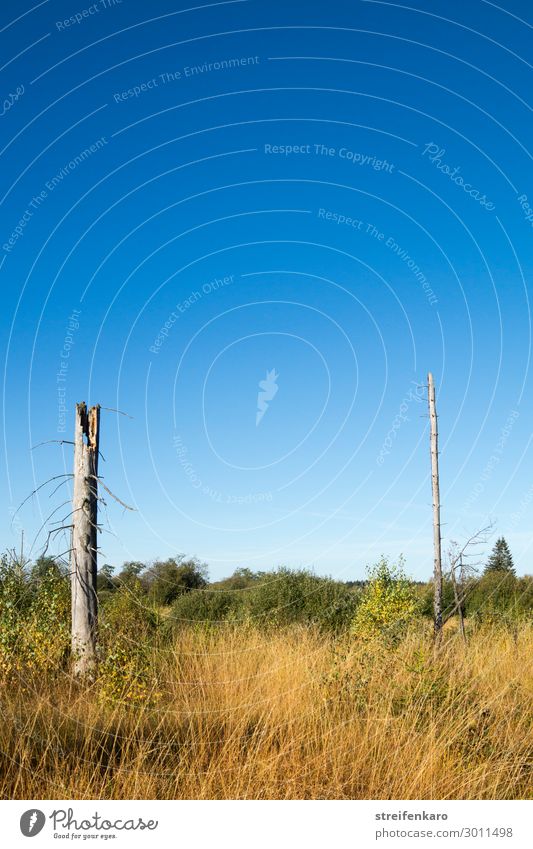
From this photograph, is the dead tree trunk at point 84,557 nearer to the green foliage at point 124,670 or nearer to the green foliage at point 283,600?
the green foliage at point 124,670

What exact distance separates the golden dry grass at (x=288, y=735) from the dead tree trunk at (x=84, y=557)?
0.60 m

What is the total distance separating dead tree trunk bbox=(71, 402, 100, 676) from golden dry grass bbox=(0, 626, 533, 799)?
0.60 m

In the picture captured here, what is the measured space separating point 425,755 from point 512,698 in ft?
11.7

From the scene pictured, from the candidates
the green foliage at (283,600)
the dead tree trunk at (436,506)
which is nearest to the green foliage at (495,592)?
the green foliage at (283,600)

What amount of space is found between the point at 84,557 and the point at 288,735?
14.7 feet

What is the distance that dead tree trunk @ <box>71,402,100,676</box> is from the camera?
35.8 ft

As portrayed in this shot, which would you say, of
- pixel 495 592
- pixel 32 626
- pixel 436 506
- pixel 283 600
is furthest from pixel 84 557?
pixel 495 592

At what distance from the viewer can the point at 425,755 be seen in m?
7.83

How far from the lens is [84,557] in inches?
437

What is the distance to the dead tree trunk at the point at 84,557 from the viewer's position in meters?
10.9

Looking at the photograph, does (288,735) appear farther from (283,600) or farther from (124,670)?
(283,600)

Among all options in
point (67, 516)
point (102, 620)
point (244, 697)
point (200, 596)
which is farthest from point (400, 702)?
point (200, 596)
